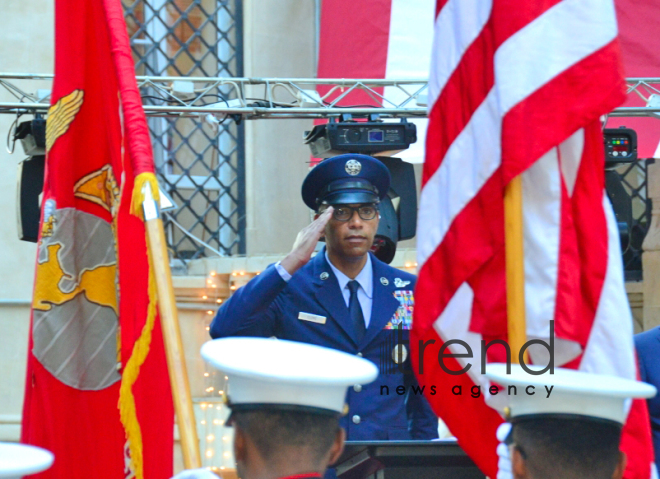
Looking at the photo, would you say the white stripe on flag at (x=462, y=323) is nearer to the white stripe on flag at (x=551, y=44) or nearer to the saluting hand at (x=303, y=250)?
the white stripe on flag at (x=551, y=44)

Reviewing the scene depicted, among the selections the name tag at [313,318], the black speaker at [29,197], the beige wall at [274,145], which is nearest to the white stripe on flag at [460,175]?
the name tag at [313,318]

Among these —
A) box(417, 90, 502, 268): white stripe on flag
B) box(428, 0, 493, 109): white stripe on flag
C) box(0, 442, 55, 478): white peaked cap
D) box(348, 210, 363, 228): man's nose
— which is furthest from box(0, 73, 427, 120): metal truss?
box(0, 442, 55, 478): white peaked cap

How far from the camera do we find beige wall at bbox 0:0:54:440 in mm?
6121

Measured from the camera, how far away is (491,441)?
6.60ft

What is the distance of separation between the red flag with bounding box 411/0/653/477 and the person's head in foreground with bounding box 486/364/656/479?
0.49m

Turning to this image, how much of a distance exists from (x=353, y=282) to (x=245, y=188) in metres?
4.33

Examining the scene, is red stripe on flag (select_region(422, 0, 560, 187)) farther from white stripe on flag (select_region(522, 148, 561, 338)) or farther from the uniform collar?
the uniform collar

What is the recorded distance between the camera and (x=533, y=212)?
2.02m

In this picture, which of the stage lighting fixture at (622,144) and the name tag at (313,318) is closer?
the name tag at (313,318)

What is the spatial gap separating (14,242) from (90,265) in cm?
420

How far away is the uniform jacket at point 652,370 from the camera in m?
2.85

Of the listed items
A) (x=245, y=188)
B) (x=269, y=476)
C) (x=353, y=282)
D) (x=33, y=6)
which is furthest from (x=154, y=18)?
(x=269, y=476)

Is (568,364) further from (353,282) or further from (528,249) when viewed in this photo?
(353,282)

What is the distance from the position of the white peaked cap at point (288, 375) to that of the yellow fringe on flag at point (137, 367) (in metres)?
0.54
